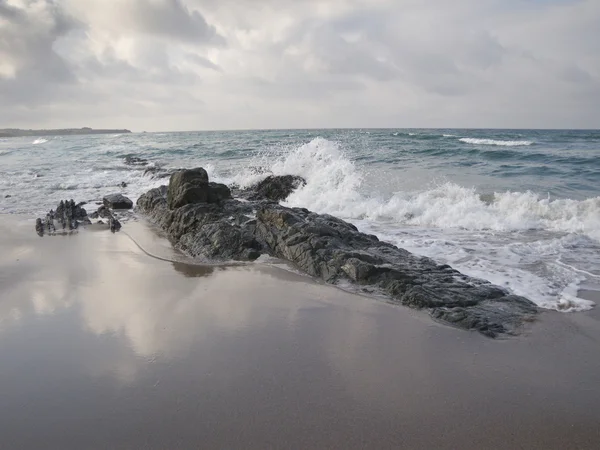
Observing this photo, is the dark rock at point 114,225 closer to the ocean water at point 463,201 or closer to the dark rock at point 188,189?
the dark rock at point 188,189

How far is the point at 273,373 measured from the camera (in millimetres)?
3723

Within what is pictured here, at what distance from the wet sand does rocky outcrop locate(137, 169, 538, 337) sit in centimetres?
30

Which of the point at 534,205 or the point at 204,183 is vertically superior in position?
the point at 204,183

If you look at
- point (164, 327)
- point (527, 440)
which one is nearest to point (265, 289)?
point (164, 327)

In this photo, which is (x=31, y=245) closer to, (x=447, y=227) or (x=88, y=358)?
(x=88, y=358)

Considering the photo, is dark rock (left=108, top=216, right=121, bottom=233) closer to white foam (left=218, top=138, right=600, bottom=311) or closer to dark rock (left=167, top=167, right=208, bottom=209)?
dark rock (left=167, top=167, right=208, bottom=209)

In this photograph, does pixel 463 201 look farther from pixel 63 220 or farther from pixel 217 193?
pixel 63 220

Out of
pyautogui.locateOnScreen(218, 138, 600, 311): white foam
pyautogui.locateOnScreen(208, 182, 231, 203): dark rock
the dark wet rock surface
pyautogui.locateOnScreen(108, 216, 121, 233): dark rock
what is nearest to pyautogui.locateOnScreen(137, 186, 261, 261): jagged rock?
pyautogui.locateOnScreen(208, 182, 231, 203): dark rock

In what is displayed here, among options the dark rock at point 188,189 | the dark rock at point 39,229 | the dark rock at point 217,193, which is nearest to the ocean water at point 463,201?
the dark rock at point 39,229

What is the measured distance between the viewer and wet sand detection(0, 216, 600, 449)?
9.87 ft

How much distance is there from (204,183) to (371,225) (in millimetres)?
4114

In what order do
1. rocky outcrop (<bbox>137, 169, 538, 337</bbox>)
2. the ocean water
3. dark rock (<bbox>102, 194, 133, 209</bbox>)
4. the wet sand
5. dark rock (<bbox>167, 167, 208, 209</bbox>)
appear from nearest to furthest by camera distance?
the wet sand
rocky outcrop (<bbox>137, 169, 538, 337</bbox>)
the ocean water
dark rock (<bbox>167, 167, 208, 209</bbox>)
dark rock (<bbox>102, 194, 133, 209</bbox>)

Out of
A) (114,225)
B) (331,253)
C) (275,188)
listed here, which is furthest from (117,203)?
(331,253)

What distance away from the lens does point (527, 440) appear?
295 cm
